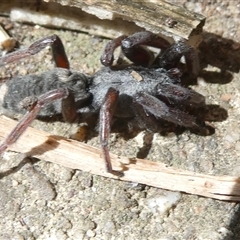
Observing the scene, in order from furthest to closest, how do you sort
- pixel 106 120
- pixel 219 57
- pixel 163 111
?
pixel 219 57 < pixel 163 111 < pixel 106 120

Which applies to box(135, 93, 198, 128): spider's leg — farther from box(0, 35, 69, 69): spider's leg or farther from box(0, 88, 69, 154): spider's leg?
box(0, 35, 69, 69): spider's leg

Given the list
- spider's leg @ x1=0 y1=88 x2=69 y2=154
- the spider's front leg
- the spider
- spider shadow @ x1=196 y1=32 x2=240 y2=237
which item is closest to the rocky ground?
spider shadow @ x1=196 y1=32 x2=240 y2=237

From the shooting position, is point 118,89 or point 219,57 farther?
point 219,57

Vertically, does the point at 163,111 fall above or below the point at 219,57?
below

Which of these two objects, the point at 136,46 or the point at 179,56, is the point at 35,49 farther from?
the point at 179,56

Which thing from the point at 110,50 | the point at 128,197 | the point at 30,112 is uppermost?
the point at 110,50

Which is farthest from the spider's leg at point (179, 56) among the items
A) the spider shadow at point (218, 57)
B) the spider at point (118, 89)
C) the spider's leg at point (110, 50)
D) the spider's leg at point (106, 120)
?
the spider's leg at point (106, 120)

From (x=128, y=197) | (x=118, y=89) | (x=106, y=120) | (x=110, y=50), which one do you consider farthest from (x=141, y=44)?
(x=128, y=197)
